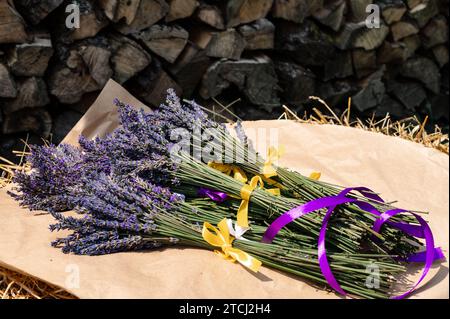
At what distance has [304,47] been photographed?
9.43ft

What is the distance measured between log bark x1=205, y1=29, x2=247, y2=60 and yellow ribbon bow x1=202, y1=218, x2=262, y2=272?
1478 mm

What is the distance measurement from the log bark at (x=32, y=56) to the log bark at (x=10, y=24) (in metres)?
0.04

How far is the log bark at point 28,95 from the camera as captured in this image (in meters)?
2.14

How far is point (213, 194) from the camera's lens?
126cm

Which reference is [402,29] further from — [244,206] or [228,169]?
[244,206]

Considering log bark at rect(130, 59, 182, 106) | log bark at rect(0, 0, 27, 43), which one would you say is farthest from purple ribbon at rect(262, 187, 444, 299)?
log bark at rect(130, 59, 182, 106)

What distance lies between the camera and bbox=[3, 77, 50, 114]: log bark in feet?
7.02

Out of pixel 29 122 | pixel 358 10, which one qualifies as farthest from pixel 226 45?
pixel 29 122

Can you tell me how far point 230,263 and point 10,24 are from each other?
4.21 feet

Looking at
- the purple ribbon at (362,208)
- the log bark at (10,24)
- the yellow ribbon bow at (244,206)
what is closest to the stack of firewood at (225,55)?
the log bark at (10,24)

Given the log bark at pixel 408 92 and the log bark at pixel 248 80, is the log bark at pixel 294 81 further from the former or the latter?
the log bark at pixel 408 92

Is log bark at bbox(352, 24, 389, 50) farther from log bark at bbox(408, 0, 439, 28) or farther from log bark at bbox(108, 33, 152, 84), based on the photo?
log bark at bbox(108, 33, 152, 84)

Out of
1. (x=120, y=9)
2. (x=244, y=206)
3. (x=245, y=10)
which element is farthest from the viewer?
(x=245, y=10)

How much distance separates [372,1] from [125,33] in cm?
135
